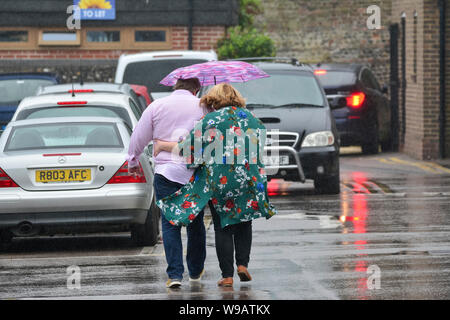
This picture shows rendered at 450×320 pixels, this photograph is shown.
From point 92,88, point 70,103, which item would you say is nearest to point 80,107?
point 70,103

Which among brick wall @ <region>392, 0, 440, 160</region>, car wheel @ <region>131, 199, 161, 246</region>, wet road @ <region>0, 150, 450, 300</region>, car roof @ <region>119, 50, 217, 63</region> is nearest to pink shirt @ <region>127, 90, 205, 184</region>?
wet road @ <region>0, 150, 450, 300</region>

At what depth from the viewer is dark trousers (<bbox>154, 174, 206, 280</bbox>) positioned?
887 centimetres

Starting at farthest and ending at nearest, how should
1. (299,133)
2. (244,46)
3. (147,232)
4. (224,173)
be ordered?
1. (244,46)
2. (299,133)
3. (147,232)
4. (224,173)

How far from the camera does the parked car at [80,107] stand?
12781 mm

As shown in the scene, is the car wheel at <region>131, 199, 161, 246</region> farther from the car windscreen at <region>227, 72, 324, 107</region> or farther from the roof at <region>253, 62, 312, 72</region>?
the roof at <region>253, 62, 312, 72</region>

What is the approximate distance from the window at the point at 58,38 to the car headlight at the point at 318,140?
1348cm

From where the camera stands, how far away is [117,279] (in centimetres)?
933

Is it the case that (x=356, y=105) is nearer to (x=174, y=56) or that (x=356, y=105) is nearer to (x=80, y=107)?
(x=174, y=56)

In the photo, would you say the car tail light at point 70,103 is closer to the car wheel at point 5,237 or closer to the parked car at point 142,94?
the car wheel at point 5,237

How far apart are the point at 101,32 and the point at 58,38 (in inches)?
41.7

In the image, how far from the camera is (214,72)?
31.4ft
